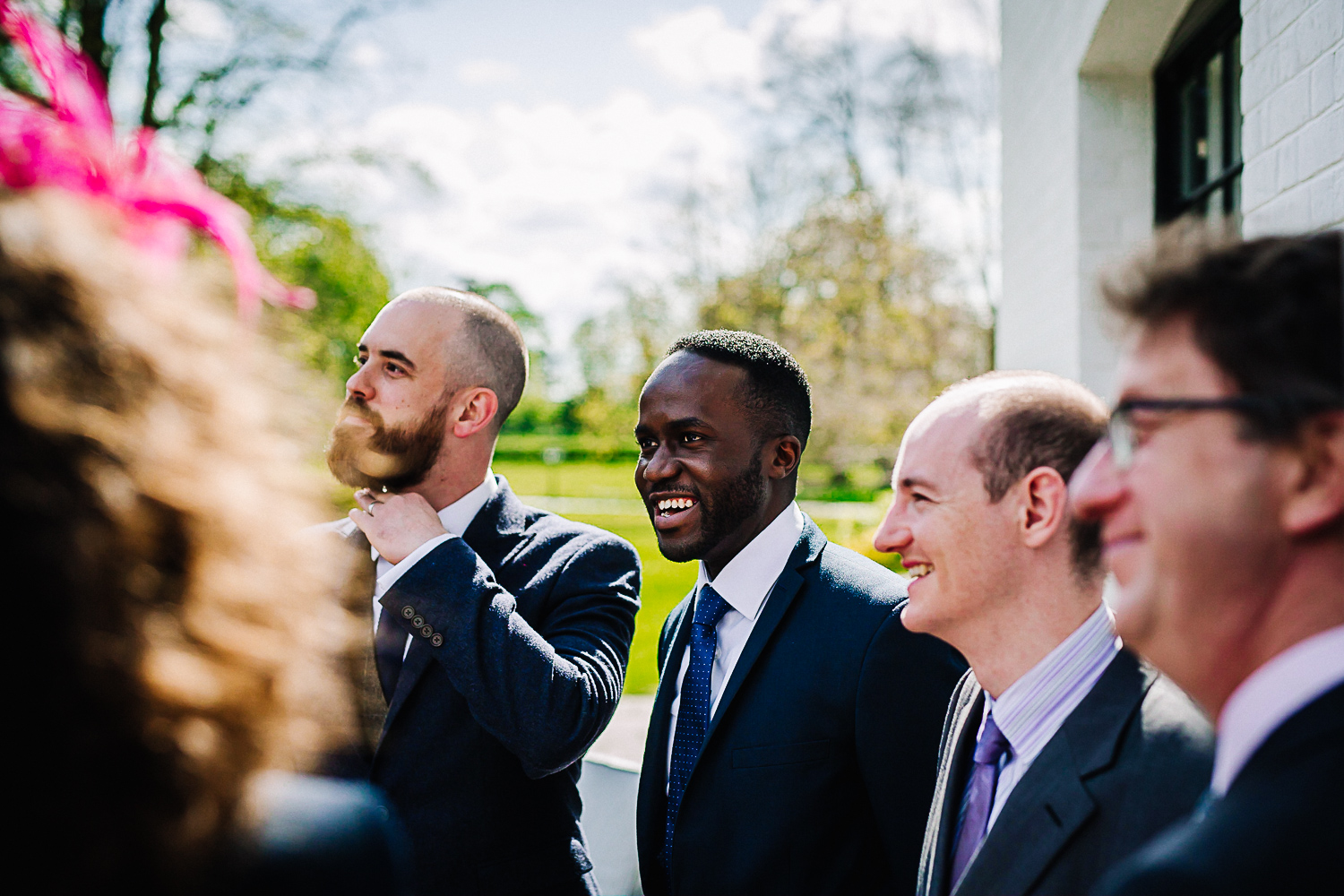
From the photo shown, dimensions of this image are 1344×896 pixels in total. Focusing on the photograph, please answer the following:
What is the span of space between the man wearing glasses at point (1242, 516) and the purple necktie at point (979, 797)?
0.70 metres

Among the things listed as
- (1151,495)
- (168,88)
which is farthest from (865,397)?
(1151,495)

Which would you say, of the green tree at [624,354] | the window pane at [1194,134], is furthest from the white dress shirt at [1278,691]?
the green tree at [624,354]

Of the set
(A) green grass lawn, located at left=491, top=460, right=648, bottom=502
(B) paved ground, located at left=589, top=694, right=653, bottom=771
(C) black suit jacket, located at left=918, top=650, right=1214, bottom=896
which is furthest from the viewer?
(A) green grass lawn, located at left=491, top=460, right=648, bottom=502

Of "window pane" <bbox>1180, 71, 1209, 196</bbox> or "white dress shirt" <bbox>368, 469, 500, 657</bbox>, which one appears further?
"window pane" <bbox>1180, 71, 1209, 196</bbox>

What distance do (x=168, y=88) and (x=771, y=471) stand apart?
10560 millimetres

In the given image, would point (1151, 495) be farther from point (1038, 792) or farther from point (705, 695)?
point (705, 695)

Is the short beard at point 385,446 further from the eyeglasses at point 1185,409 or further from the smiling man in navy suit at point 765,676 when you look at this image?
the eyeglasses at point 1185,409

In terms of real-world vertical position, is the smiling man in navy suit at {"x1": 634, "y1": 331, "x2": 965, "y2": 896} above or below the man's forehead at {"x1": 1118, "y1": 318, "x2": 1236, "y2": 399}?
below

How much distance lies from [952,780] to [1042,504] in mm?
574

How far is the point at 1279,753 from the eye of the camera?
86 centimetres

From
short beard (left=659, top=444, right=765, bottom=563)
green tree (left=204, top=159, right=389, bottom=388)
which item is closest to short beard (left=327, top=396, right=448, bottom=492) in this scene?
short beard (left=659, top=444, right=765, bottom=563)

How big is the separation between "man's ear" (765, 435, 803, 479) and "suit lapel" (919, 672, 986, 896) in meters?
0.80

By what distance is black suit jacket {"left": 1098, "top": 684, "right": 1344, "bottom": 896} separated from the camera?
0.75 meters

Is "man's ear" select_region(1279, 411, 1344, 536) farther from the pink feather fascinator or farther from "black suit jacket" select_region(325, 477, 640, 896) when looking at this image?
"black suit jacket" select_region(325, 477, 640, 896)
